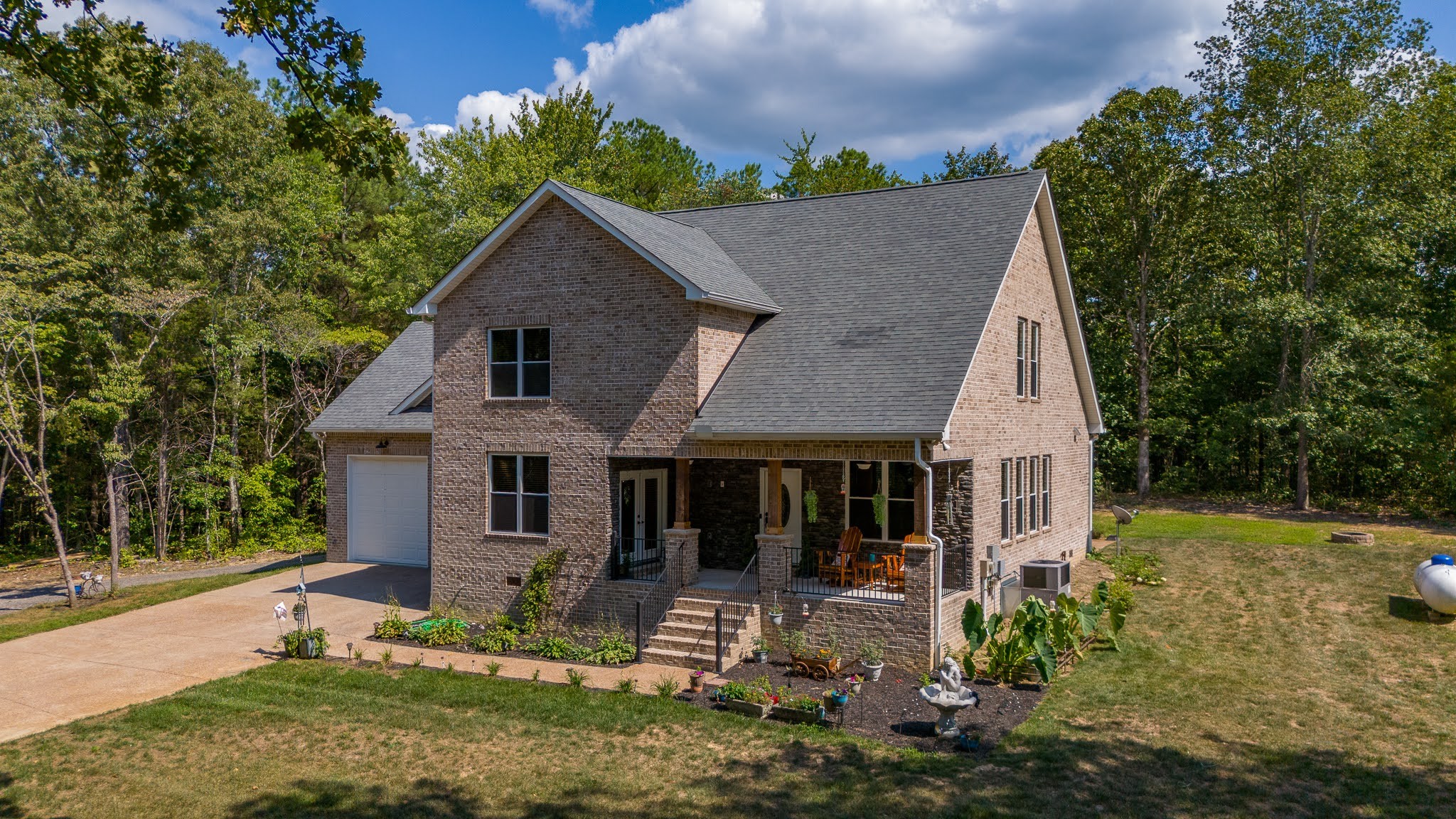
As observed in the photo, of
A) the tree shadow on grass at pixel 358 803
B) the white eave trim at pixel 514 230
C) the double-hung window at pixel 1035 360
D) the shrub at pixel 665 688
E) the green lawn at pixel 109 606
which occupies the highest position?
the white eave trim at pixel 514 230

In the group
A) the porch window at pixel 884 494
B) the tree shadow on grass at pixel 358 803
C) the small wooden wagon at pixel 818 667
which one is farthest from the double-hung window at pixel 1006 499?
the tree shadow on grass at pixel 358 803

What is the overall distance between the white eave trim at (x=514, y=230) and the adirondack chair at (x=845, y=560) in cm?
451

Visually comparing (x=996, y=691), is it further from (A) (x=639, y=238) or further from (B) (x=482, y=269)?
(B) (x=482, y=269)

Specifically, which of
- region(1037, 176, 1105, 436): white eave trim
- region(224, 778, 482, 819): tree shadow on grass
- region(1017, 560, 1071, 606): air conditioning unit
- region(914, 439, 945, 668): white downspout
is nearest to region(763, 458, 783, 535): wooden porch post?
region(914, 439, 945, 668): white downspout

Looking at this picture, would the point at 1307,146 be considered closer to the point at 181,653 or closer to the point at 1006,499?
the point at 1006,499

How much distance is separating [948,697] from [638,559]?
7603 mm

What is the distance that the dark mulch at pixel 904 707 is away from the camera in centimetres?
1125

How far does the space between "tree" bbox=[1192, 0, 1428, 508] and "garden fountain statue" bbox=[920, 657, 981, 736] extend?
894 inches

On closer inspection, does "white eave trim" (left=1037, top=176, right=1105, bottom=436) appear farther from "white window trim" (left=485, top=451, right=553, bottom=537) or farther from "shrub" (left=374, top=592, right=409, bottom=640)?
"shrub" (left=374, top=592, right=409, bottom=640)

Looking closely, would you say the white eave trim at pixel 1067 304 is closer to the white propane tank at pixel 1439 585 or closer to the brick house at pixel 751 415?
the brick house at pixel 751 415

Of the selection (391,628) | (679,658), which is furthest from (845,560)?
(391,628)

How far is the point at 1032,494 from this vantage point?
742 inches

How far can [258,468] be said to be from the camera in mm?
27516

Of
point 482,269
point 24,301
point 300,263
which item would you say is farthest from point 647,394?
point 300,263
